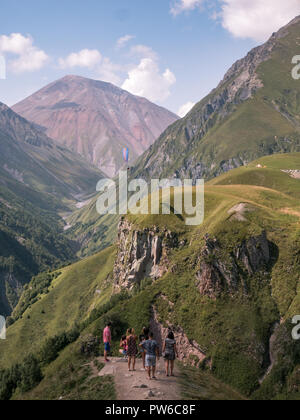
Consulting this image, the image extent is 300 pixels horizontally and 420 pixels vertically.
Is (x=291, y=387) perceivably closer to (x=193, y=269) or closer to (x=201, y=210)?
(x=193, y=269)

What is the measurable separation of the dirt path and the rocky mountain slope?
10.3m

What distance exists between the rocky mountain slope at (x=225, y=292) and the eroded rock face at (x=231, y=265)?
20cm

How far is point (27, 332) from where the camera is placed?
151750mm

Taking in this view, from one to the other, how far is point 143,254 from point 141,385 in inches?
2878

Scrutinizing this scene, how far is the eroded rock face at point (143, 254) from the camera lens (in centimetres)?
9612

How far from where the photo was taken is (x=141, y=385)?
32.5 metres

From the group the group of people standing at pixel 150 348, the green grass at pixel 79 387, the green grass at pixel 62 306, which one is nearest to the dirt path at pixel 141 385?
the group of people standing at pixel 150 348

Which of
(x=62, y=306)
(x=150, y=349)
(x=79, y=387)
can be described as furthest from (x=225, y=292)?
(x=62, y=306)

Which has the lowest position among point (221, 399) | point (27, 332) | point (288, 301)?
point (27, 332)

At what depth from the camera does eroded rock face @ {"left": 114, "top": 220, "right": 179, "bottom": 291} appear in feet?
315

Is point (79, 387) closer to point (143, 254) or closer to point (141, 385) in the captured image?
point (141, 385)

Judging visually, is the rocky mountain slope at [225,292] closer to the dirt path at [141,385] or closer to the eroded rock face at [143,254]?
the eroded rock face at [143,254]
